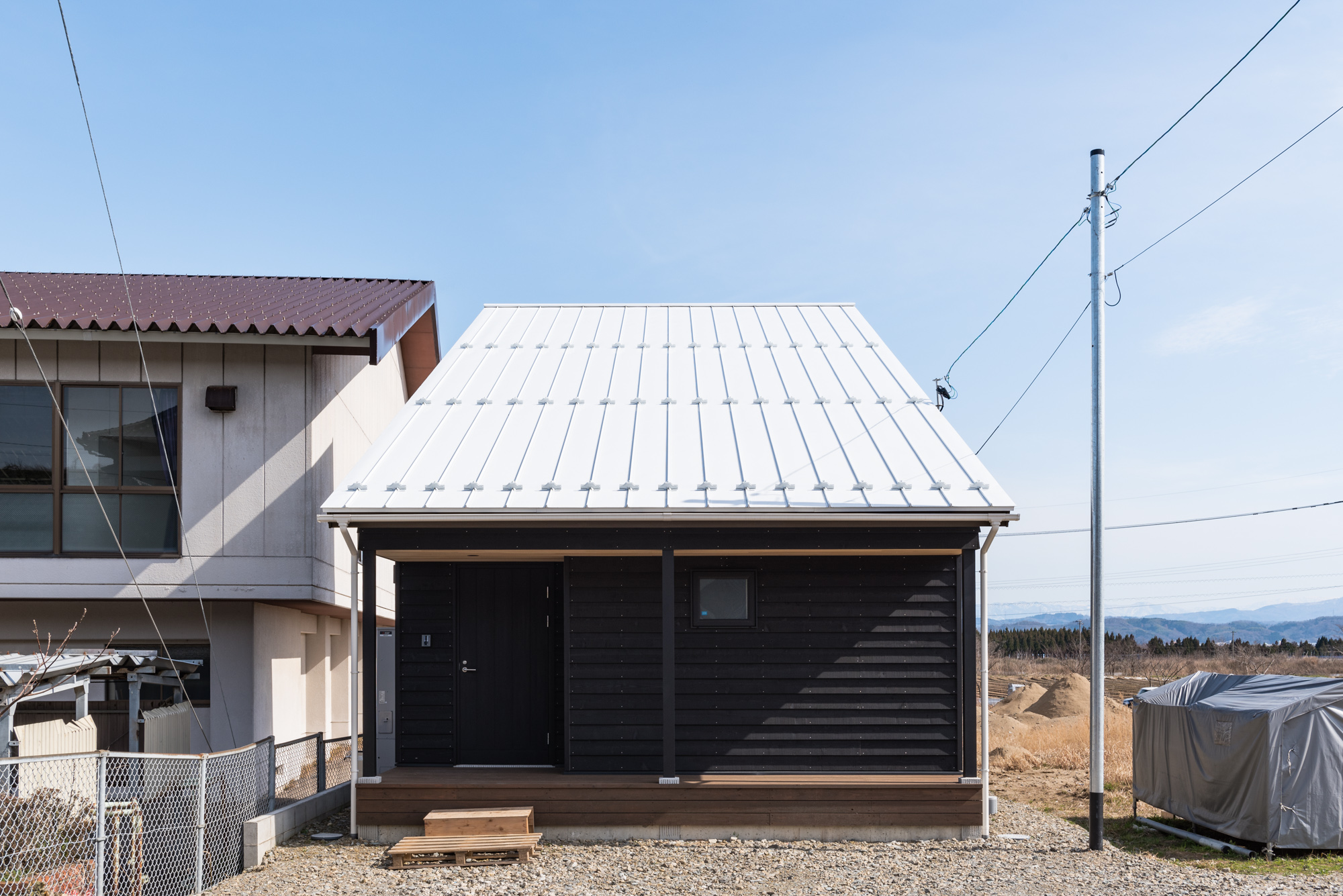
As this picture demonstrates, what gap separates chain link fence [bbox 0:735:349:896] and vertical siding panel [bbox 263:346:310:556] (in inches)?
113

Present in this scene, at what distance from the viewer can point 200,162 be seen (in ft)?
34.7

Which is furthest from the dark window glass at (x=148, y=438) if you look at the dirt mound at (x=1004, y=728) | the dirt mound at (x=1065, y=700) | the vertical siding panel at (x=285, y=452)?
the dirt mound at (x=1065, y=700)

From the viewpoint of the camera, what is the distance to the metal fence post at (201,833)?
7.69 m

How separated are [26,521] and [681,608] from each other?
294 inches

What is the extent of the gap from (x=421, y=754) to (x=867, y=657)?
4795mm

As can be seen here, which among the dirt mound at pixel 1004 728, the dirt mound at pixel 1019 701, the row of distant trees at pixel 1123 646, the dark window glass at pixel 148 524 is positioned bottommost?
the row of distant trees at pixel 1123 646

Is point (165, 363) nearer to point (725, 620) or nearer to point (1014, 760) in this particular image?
point (725, 620)

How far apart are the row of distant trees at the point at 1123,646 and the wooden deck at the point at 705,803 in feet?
147

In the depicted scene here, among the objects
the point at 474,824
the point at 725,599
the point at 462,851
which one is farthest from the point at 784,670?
the point at 462,851

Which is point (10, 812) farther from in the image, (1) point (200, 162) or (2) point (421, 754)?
(1) point (200, 162)

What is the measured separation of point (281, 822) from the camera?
29.8 ft

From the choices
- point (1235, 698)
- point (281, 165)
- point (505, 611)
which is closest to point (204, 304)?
point (281, 165)

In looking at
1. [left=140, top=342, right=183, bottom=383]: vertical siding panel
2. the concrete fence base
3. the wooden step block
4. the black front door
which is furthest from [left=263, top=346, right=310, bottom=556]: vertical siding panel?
the wooden step block

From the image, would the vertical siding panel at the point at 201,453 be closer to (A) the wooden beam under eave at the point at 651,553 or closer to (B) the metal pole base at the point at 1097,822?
(A) the wooden beam under eave at the point at 651,553
